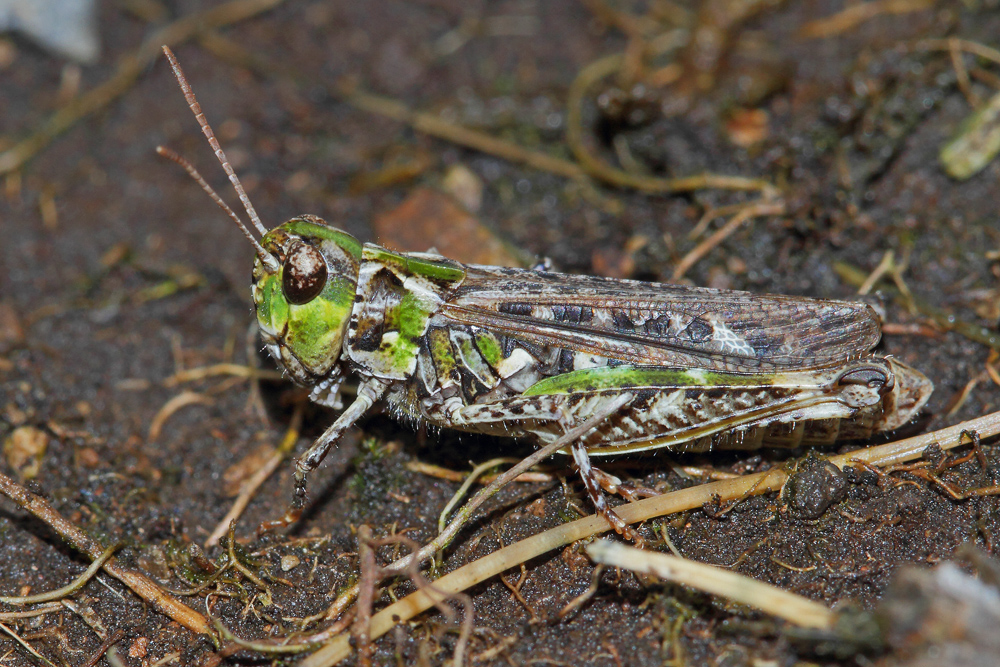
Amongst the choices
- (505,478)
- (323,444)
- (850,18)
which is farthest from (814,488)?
(850,18)

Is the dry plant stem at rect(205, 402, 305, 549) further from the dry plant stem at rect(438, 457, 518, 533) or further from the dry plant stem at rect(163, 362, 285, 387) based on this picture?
the dry plant stem at rect(438, 457, 518, 533)

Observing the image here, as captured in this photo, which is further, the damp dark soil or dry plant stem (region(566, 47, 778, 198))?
dry plant stem (region(566, 47, 778, 198))

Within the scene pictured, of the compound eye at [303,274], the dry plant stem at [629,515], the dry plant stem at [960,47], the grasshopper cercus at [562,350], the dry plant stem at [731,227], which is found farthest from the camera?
the dry plant stem at [960,47]

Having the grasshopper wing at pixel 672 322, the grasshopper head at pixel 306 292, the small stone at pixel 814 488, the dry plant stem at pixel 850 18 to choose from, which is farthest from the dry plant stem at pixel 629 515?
the dry plant stem at pixel 850 18

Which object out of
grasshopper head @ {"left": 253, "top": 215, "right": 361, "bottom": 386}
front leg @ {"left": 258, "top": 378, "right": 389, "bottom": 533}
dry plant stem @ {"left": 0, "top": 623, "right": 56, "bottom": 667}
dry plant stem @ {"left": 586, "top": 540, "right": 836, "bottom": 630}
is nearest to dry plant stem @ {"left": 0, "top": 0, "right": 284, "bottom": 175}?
grasshopper head @ {"left": 253, "top": 215, "right": 361, "bottom": 386}

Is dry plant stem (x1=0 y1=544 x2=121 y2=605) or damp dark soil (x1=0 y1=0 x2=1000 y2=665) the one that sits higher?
damp dark soil (x1=0 y1=0 x2=1000 y2=665)

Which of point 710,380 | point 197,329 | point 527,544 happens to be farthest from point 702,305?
point 197,329

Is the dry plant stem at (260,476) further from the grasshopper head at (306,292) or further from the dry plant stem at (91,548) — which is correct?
the grasshopper head at (306,292)
